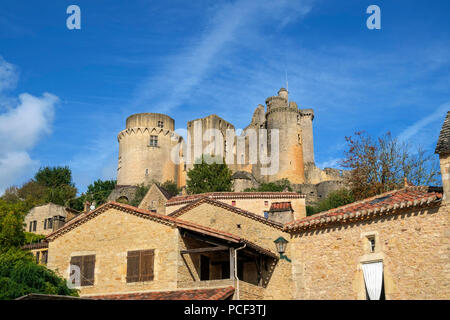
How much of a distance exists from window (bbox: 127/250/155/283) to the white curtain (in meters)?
8.80

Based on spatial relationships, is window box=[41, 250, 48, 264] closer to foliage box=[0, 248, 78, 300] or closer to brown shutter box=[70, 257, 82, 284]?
brown shutter box=[70, 257, 82, 284]

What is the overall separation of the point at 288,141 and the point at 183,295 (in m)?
53.8

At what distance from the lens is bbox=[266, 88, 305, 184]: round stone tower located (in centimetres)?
7094

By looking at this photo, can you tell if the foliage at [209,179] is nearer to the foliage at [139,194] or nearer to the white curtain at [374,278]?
the foliage at [139,194]

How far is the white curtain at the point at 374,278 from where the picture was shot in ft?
65.9

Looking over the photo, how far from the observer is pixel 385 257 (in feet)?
66.1

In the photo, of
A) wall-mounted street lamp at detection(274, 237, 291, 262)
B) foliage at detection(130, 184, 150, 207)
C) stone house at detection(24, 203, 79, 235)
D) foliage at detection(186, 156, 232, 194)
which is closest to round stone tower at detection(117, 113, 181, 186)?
foliage at detection(130, 184, 150, 207)

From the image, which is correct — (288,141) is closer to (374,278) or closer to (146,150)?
(146,150)

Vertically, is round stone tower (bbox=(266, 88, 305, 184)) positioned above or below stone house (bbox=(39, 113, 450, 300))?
above

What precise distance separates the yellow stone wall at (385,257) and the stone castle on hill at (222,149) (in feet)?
136

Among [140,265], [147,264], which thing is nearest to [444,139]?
[147,264]

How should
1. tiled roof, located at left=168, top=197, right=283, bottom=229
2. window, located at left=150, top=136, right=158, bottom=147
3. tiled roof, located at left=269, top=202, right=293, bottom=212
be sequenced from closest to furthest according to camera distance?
1. tiled roof, located at left=168, top=197, right=283, bottom=229
2. tiled roof, located at left=269, top=202, right=293, bottom=212
3. window, located at left=150, top=136, right=158, bottom=147

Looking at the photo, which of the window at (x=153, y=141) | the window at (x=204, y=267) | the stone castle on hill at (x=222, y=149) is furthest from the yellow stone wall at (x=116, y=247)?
the window at (x=153, y=141)

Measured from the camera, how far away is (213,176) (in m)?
53.3
